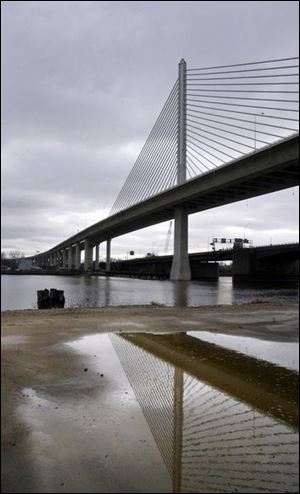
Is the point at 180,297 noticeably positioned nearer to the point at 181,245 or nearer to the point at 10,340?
the point at 10,340

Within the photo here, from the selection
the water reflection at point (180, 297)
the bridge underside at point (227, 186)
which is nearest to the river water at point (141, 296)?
the water reflection at point (180, 297)

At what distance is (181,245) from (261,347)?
57448mm

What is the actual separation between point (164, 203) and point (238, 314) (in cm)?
4935

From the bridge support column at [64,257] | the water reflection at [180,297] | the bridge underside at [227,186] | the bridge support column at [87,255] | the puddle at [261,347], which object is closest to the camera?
the puddle at [261,347]

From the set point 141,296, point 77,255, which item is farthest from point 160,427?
point 77,255

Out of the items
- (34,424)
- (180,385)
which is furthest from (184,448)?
(180,385)

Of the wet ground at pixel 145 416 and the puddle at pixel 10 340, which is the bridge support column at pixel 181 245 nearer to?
the wet ground at pixel 145 416

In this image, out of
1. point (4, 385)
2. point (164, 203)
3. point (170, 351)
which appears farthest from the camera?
point (164, 203)

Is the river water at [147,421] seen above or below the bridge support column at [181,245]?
below

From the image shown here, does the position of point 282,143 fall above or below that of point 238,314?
above

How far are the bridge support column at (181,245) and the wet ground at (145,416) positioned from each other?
188 ft

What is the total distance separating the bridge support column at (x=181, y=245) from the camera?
6700 centimetres

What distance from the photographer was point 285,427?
4797 millimetres

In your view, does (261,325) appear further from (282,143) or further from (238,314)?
(282,143)
